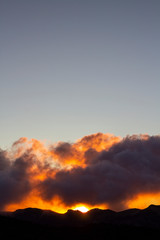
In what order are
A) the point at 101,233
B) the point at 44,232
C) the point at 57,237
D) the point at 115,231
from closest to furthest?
1. the point at 57,237
2. the point at 44,232
3. the point at 101,233
4. the point at 115,231

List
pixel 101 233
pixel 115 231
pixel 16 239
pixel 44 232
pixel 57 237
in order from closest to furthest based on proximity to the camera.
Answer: pixel 16 239, pixel 57 237, pixel 44 232, pixel 101 233, pixel 115 231

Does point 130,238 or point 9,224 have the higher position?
point 9,224

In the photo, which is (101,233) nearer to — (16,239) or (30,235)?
(30,235)

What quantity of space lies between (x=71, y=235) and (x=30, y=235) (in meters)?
22.3

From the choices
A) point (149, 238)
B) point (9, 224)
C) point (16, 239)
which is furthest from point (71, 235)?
point (149, 238)

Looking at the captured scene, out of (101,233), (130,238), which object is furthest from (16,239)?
(130,238)

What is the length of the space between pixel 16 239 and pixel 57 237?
72.1ft

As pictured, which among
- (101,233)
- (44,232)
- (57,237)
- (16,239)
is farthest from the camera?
(101,233)

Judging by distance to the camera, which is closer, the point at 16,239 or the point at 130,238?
the point at 16,239

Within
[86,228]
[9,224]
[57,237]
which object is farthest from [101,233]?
[9,224]

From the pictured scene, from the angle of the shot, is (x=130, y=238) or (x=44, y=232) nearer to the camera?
(x=44, y=232)

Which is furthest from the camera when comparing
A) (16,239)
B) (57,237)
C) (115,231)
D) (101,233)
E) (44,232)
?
(115,231)

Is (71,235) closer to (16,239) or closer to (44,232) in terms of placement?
(44,232)

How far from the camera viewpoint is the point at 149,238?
195 metres
